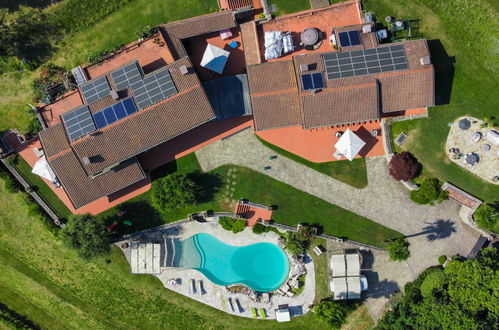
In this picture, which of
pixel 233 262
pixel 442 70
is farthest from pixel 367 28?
pixel 233 262

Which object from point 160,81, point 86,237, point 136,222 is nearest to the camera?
point 160,81

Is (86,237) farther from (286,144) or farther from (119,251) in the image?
(286,144)

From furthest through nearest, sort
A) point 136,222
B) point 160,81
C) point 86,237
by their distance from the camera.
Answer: point 136,222 → point 86,237 → point 160,81

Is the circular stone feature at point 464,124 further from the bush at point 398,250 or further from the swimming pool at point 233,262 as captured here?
the swimming pool at point 233,262

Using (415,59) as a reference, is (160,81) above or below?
above

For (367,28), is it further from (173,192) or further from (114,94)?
(173,192)

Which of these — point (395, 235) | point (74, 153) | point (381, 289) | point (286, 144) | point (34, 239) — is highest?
point (74, 153)

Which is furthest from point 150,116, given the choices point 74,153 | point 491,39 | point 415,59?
point 491,39
